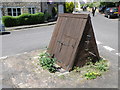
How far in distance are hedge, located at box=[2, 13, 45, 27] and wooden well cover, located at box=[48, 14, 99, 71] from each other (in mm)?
11872

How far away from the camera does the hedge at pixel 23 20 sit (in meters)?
16.2

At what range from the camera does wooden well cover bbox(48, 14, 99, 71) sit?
506cm

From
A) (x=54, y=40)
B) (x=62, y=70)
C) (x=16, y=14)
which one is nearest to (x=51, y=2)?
(x=16, y=14)

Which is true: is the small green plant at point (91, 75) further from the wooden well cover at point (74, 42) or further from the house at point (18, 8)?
the house at point (18, 8)

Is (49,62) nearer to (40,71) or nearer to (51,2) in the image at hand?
(40,71)

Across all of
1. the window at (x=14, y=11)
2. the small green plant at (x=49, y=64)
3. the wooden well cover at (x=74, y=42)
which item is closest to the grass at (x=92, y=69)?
the wooden well cover at (x=74, y=42)

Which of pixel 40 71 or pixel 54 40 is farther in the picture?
pixel 54 40

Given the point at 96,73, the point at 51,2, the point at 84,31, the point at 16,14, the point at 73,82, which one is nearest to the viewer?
the point at 73,82

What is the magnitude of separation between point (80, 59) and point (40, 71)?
4.90 feet

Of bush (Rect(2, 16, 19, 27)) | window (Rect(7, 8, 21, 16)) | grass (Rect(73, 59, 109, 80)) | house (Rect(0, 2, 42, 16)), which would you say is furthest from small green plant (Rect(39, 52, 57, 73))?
window (Rect(7, 8, 21, 16))

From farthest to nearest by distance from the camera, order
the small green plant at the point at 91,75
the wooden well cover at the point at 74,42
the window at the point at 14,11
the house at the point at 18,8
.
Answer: the window at the point at 14,11, the house at the point at 18,8, the wooden well cover at the point at 74,42, the small green plant at the point at 91,75

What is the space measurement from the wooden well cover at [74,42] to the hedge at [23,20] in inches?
467

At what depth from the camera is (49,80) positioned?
455 cm

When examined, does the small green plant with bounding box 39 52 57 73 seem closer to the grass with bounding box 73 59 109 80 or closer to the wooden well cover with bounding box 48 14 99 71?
the wooden well cover with bounding box 48 14 99 71
